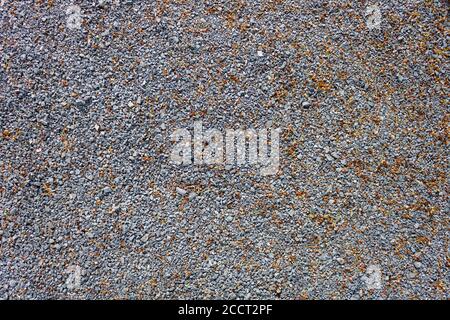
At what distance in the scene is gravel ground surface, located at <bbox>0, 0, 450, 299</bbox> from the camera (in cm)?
156

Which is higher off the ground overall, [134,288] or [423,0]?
[423,0]

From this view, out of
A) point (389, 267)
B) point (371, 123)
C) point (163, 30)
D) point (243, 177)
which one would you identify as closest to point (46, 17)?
point (163, 30)

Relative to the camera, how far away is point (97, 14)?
166 cm

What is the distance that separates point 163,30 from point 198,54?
0.16 m

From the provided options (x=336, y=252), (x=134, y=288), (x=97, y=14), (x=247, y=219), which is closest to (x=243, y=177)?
(x=247, y=219)

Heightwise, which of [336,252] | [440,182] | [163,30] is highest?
[163,30]

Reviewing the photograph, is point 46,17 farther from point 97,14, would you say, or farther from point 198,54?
point 198,54

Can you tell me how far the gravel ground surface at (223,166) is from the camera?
1562 mm

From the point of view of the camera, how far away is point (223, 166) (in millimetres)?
1600

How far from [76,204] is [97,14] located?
715 millimetres
